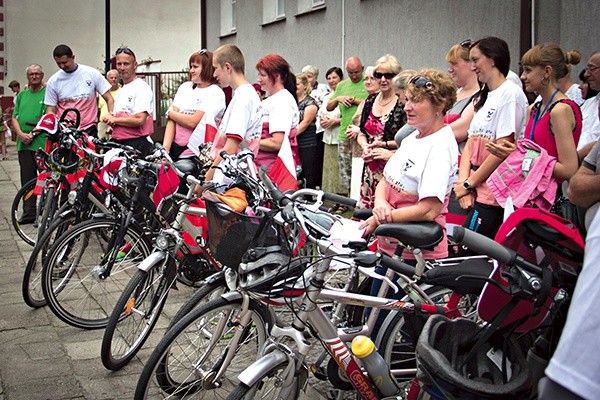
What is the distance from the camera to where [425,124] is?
13.8 ft

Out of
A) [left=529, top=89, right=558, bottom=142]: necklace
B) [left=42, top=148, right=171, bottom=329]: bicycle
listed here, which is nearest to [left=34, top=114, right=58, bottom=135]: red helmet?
[left=42, top=148, right=171, bottom=329]: bicycle

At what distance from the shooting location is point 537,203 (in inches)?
185

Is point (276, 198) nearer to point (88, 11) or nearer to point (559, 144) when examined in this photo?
point (559, 144)

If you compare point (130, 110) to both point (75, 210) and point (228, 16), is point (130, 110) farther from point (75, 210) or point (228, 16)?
point (228, 16)

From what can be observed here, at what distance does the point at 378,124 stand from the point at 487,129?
1421 millimetres

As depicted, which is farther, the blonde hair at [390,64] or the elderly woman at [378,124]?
the blonde hair at [390,64]

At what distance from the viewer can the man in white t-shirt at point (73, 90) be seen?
31.3ft

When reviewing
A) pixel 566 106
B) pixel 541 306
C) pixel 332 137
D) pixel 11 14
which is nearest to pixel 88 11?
pixel 11 14

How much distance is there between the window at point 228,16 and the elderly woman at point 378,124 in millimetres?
14584

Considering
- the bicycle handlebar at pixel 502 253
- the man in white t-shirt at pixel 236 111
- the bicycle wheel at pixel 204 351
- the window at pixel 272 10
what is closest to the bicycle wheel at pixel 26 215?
the man in white t-shirt at pixel 236 111

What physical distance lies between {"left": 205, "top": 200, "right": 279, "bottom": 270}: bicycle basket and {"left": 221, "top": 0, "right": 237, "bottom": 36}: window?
17.9m

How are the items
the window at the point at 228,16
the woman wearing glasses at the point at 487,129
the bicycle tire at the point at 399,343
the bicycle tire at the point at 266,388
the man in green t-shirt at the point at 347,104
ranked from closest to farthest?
the bicycle tire at the point at 266,388 < the bicycle tire at the point at 399,343 < the woman wearing glasses at the point at 487,129 < the man in green t-shirt at the point at 347,104 < the window at the point at 228,16

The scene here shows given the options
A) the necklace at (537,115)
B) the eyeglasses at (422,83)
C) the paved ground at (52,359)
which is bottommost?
the paved ground at (52,359)

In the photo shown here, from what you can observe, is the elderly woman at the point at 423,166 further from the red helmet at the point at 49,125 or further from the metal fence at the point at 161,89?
the metal fence at the point at 161,89
